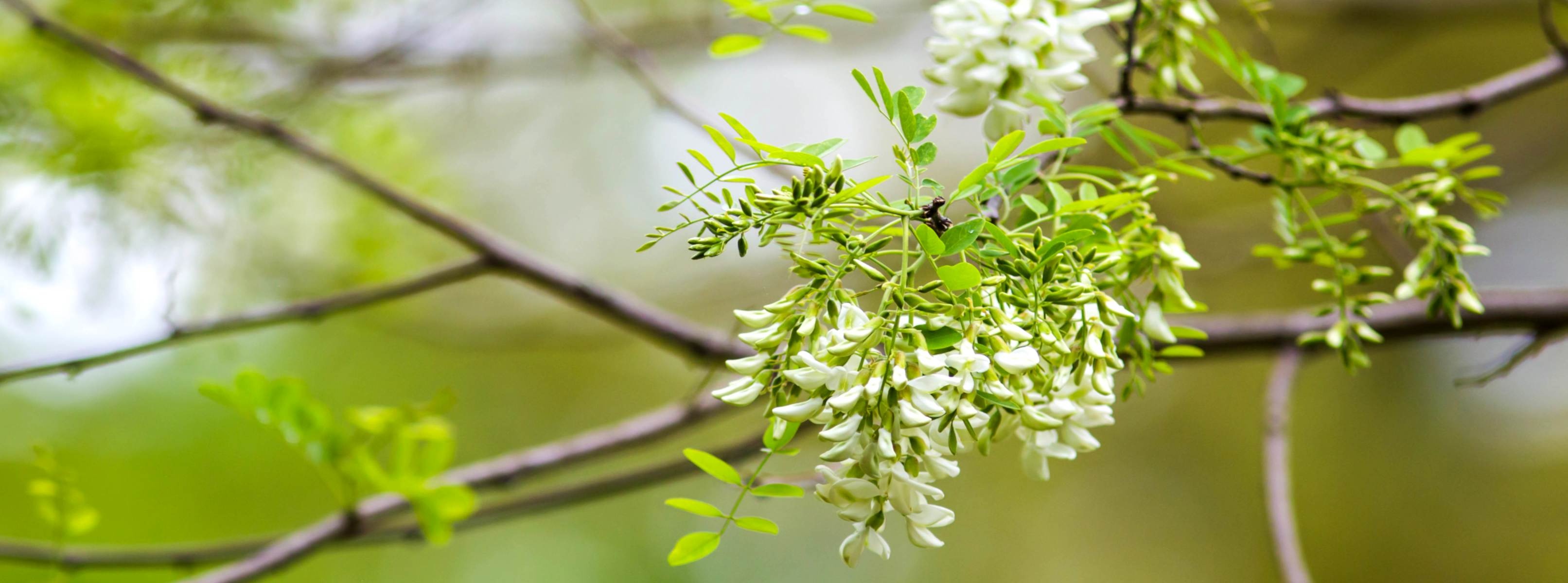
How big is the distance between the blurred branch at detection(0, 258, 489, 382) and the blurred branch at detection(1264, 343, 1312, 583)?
21.9 inches

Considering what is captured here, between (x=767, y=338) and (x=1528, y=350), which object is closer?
(x=767, y=338)

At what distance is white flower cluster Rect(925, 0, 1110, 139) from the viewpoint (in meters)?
0.27

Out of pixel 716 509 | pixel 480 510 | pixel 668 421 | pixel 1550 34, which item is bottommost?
pixel 480 510

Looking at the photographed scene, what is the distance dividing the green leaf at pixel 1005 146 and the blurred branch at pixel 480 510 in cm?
41

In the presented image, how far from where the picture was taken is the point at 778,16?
1.12ft

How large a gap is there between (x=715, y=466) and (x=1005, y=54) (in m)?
0.16

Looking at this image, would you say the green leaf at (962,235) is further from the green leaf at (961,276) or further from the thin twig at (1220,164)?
the thin twig at (1220,164)

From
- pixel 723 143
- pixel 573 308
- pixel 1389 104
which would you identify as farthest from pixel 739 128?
pixel 573 308

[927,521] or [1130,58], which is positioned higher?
[1130,58]

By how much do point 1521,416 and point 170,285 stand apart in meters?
1.78

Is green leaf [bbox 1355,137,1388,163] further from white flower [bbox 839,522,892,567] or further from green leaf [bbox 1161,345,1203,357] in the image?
white flower [bbox 839,522,892,567]

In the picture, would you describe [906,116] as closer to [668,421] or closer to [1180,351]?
[1180,351]

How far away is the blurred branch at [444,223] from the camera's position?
0.53 metres

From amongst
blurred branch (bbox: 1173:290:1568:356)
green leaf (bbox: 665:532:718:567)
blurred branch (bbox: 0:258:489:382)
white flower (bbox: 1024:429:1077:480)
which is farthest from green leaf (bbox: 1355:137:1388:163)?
blurred branch (bbox: 0:258:489:382)
